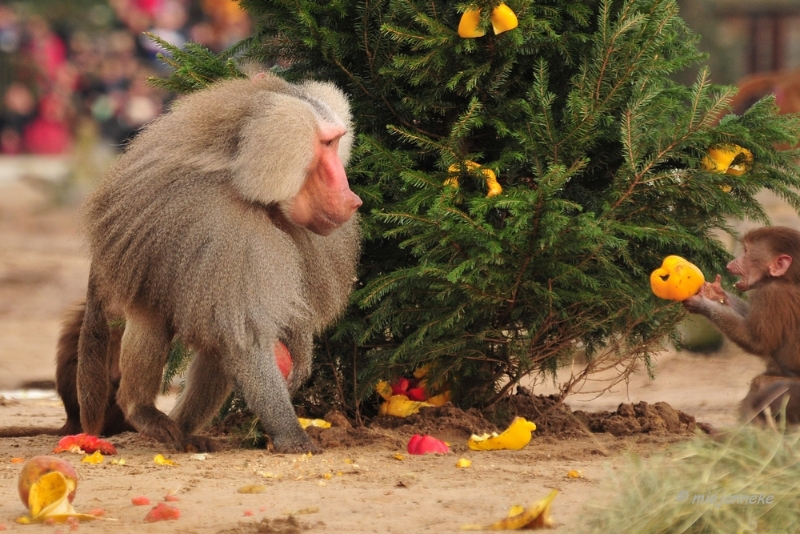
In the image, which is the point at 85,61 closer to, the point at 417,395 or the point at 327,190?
the point at 417,395

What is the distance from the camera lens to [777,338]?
4.03 m

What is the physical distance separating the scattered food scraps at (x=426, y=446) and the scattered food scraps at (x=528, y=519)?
106cm

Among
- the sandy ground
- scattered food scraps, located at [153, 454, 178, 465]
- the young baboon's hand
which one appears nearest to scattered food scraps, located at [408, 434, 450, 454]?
the sandy ground

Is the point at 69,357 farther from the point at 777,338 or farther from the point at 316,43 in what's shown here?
the point at 777,338

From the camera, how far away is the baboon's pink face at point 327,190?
4133 millimetres

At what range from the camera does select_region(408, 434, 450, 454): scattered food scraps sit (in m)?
Result: 4.19

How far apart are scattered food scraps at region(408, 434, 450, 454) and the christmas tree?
0.32 metres

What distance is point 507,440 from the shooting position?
14.1 ft

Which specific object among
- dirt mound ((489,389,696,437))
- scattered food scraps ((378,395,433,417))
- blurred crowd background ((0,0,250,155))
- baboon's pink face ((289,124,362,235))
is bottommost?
dirt mound ((489,389,696,437))

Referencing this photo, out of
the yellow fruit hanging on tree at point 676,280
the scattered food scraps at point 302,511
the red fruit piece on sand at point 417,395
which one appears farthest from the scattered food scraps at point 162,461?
the yellow fruit hanging on tree at point 676,280

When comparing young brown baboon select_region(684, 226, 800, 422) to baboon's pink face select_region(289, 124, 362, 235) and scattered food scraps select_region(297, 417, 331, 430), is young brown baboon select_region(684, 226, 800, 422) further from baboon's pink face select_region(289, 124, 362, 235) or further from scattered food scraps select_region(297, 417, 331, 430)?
scattered food scraps select_region(297, 417, 331, 430)

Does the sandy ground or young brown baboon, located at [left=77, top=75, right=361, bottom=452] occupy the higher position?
young brown baboon, located at [left=77, top=75, right=361, bottom=452]

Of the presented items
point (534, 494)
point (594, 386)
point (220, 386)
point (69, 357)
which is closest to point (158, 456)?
point (220, 386)

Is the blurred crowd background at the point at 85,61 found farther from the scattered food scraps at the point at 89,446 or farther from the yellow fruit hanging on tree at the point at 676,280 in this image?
the yellow fruit hanging on tree at the point at 676,280
